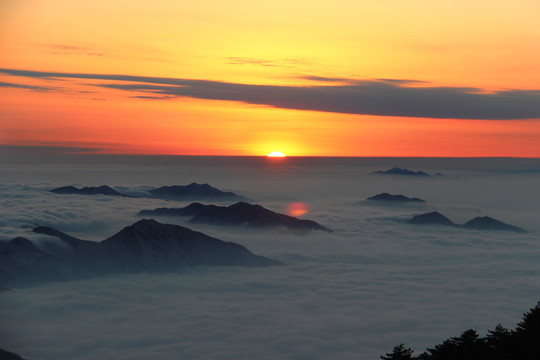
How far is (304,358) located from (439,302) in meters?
65.5

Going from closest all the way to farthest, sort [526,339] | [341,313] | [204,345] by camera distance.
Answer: [526,339], [204,345], [341,313]

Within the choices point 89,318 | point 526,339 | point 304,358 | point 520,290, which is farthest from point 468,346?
point 520,290

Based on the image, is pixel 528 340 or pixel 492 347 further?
pixel 492 347

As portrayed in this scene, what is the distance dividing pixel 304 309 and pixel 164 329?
133 feet

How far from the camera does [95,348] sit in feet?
478

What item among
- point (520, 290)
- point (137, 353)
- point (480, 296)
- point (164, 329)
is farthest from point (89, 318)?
point (520, 290)

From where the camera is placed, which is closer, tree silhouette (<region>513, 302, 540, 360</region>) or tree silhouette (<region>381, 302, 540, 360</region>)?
tree silhouette (<region>513, 302, 540, 360</region>)

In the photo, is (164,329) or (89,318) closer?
(164,329)

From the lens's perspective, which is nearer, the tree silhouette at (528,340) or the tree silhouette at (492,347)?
the tree silhouette at (528,340)

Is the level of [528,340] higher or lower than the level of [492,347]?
higher

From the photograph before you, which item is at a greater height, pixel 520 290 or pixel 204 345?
pixel 520 290

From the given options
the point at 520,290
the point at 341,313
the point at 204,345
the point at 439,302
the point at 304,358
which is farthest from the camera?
the point at 520,290

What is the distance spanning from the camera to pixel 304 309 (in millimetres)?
177250

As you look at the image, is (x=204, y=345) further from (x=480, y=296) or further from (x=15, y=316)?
(x=480, y=296)
